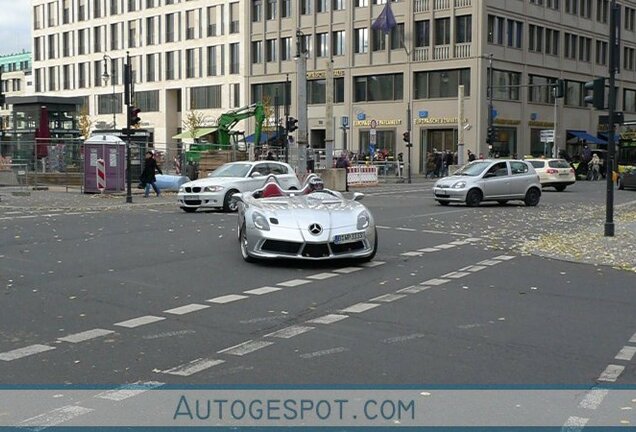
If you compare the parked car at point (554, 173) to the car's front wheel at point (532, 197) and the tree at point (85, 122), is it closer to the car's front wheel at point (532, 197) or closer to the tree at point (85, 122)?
the car's front wheel at point (532, 197)

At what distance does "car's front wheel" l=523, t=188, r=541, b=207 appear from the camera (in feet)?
88.5

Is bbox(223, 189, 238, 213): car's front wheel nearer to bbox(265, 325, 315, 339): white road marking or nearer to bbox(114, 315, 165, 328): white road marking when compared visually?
bbox(114, 315, 165, 328): white road marking

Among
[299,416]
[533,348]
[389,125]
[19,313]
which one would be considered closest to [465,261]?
[533,348]

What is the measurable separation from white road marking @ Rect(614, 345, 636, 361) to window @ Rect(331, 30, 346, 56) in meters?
63.1

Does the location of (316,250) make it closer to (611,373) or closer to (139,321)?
(139,321)

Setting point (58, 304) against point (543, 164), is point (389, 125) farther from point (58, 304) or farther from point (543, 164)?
point (58, 304)

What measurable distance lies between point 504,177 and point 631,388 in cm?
2139

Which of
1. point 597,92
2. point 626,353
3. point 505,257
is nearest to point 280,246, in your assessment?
point 505,257

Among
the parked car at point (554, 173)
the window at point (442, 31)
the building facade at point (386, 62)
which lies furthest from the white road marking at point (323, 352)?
the window at point (442, 31)

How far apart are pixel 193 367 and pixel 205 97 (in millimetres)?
77430

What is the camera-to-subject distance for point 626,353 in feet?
22.8

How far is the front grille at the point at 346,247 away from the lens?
1171cm

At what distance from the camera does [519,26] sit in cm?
6456

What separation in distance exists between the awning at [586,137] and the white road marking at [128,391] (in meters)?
68.8
